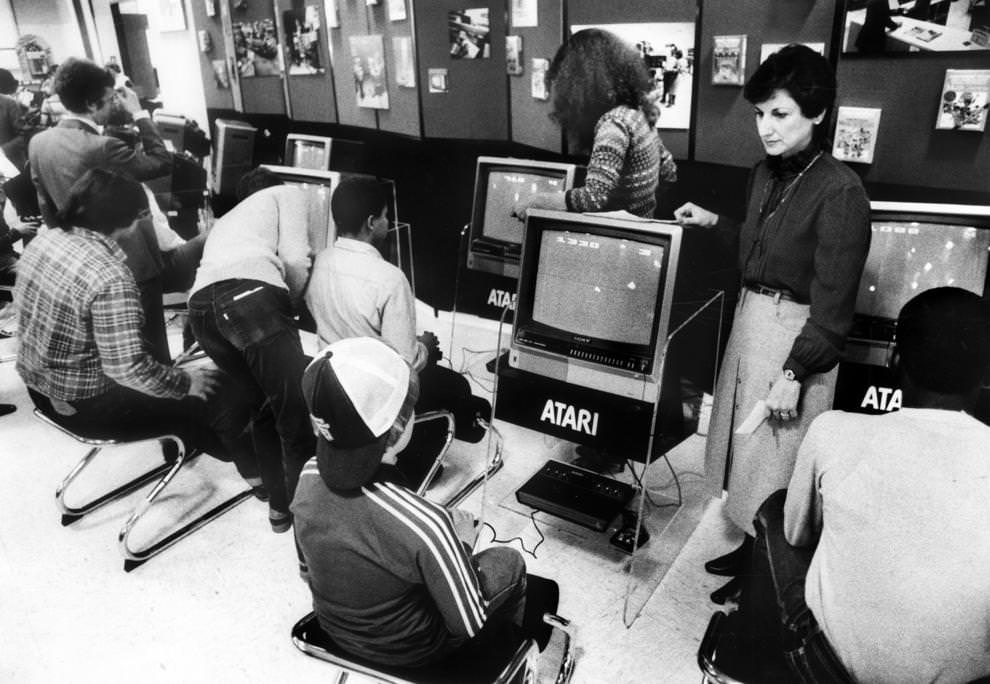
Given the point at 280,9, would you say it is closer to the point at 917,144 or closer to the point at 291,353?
the point at 291,353

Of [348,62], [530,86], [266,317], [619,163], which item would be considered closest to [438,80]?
[530,86]

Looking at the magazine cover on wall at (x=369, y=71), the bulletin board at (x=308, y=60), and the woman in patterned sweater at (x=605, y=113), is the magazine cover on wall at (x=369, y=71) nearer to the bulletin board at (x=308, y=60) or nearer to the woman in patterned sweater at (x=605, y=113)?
the bulletin board at (x=308, y=60)

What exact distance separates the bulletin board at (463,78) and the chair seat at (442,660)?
315cm

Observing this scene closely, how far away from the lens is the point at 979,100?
2.35m

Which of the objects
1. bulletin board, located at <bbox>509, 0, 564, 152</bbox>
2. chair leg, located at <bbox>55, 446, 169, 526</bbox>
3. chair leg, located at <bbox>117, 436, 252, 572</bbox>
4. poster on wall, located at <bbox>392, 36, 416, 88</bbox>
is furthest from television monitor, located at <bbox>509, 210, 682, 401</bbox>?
poster on wall, located at <bbox>392, 36, 416, 88</bbox>

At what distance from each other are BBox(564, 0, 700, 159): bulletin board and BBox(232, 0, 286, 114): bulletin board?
3.03 metres

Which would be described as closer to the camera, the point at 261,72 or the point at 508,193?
the point at 508,193

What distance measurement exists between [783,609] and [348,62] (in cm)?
467

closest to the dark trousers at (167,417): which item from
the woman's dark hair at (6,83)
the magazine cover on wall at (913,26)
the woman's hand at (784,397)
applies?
the woman's hand at (784,397)

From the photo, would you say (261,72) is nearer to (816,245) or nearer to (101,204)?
(101,204)

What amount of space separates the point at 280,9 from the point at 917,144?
15.1 ft

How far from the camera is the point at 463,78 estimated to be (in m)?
4.19

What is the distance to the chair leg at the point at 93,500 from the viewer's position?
8.90 feet

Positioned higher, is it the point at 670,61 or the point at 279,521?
the point at 670,61
